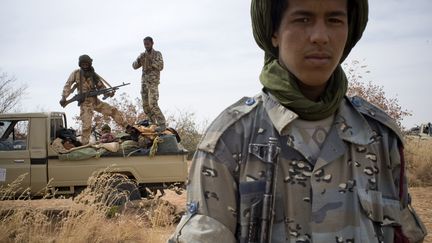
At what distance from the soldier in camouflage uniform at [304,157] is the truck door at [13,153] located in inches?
237

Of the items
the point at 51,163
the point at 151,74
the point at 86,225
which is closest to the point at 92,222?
the point at 86,225

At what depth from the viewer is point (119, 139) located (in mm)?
7121

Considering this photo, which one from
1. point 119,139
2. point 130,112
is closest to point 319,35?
point 119,139

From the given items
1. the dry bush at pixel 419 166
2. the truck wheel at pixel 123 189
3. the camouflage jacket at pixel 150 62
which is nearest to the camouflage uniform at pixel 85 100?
the camouflage jacket at pixel 150 62

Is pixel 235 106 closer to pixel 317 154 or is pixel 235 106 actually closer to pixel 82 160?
pixel 317 154

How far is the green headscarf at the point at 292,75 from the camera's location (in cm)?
129

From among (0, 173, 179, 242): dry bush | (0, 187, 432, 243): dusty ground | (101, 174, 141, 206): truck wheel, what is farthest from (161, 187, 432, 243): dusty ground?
(101, 174, 141, 206): truck wheel

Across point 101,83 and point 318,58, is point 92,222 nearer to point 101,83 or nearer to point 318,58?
point 101,83

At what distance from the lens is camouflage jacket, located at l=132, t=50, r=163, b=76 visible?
9.37m

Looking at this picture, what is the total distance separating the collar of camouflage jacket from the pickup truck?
5.35m

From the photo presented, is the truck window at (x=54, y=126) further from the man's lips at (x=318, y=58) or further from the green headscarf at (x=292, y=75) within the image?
the man's lips at (x=318, y=58)

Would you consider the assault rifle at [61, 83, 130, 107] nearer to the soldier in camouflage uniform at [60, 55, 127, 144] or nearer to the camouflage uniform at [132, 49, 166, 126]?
the soldier in camouflage uniform at [60, 55, 127, 144]

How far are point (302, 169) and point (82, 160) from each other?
5.87m

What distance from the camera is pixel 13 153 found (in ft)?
21.4
